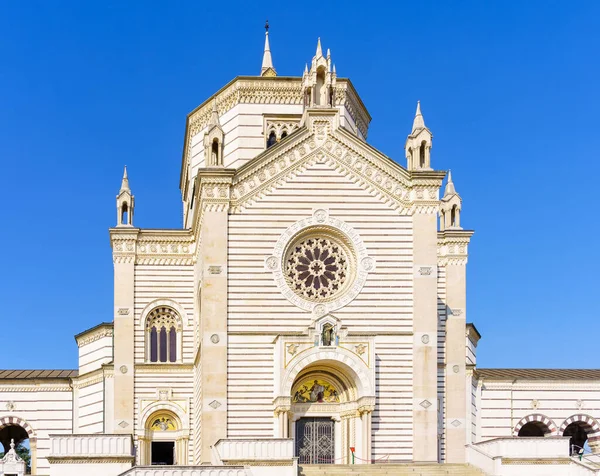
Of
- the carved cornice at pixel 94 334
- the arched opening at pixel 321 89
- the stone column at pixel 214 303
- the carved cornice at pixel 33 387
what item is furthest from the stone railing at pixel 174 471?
the carved cornice at pixel 33 387

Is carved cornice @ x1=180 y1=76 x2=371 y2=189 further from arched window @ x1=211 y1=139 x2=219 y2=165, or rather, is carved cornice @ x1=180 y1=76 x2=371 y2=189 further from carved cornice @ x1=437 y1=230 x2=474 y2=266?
carved cornice @ x1=437 y1=230 x2=474 y2=266

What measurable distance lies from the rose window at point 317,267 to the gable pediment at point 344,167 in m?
2.52

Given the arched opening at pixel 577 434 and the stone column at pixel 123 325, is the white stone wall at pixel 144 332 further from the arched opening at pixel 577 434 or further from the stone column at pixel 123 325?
the arched opening at pixel 577 434

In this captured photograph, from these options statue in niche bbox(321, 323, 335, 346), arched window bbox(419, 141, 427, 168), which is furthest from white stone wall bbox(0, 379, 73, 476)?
arched window bbox(419, 141, 427, 168)

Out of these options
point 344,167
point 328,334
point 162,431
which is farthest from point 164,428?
point 344,167

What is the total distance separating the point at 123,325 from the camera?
157ft

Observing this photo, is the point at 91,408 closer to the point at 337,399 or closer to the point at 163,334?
the point at 163,334

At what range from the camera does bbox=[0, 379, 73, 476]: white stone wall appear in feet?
168

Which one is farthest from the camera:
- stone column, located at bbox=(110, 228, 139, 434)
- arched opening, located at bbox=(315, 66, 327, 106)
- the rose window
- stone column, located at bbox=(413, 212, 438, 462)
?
stone column, located at bbox=(110, 228, 139, 434)

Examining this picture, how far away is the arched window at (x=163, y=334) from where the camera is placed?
48125 millimetres

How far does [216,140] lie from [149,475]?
50.0 feet

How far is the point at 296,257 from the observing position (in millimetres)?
44188

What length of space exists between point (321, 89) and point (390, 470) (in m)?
15.9

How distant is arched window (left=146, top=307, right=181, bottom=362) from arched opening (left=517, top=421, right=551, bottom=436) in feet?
56.8
